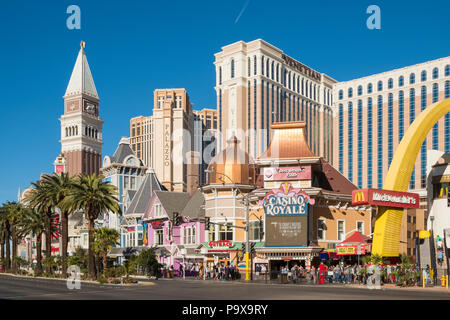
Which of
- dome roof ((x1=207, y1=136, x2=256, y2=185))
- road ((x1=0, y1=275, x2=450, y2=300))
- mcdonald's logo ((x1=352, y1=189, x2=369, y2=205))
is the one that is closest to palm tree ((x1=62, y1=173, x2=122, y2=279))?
dome roof ((x1=207, y1=136, x2=256, y2=185))

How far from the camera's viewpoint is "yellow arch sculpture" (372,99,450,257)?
48.8 metres

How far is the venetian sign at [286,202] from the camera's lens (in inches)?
2277

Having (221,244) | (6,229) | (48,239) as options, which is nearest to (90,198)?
(48,239)

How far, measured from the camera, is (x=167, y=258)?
77000 mm

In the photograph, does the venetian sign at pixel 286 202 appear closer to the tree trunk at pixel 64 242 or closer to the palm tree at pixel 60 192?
the tree trunk at pixel 64 242

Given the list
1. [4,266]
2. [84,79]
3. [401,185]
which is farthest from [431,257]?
[84,79]

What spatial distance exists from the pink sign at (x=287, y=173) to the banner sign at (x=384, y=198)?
1250 cm

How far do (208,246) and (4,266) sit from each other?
135ft

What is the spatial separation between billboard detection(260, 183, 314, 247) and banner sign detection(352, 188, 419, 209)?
10.00m

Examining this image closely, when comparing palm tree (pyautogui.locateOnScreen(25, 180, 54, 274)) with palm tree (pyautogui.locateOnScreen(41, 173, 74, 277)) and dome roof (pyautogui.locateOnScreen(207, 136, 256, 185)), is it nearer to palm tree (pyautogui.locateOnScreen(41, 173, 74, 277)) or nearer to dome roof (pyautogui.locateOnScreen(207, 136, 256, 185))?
palm tree (pyautogui.locateOnScreen(41, 173, 74, 277))

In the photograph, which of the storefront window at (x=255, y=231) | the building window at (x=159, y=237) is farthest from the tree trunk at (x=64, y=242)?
the storefront window at (x=255, y=231)

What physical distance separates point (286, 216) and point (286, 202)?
1.43 m

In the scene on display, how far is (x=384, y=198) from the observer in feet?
157
